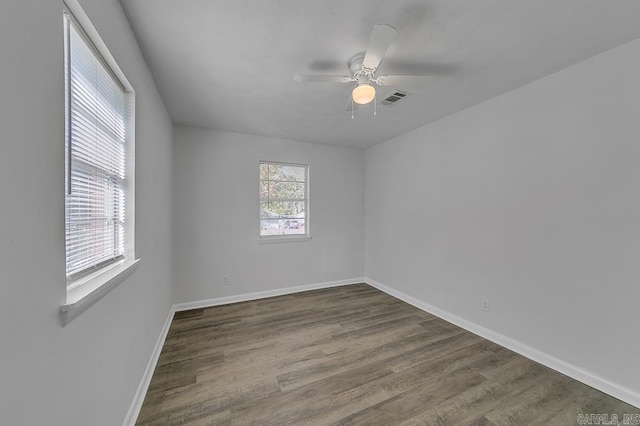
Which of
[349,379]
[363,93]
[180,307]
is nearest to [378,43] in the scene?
[363,93]

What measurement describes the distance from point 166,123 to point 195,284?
2.13m

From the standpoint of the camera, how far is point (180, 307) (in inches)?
128

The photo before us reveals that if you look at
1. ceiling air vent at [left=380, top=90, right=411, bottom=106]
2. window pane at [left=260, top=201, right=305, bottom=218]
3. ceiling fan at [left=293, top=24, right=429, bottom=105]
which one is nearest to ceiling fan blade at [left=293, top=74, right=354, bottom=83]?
ceiling fan at [left=293, top=24, right=429, bottom=105]

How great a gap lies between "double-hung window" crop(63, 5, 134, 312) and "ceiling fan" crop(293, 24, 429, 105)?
44.4 inches

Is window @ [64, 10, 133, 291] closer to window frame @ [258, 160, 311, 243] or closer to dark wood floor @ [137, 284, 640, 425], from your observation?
dark wood floor @ [137, 284, 640, 425]

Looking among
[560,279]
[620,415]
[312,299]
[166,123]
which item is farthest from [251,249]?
[620,415]

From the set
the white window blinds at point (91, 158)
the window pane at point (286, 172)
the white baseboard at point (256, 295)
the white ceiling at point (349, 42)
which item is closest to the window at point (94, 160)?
the white window blinds at point (91, 158)

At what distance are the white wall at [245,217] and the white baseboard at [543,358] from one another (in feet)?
5.82

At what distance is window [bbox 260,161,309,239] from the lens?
386 centimetres

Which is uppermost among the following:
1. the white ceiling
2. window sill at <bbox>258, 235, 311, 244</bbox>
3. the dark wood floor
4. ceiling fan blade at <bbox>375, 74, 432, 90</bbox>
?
the white ceiling

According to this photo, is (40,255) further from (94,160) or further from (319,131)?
(319,131)

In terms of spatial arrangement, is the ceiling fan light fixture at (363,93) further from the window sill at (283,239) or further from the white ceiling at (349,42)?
the window sill at (283,239)

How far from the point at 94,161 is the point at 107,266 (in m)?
0.57

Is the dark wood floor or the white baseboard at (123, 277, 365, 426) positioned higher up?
the white baseboard at (123, 277, 365, 426)
